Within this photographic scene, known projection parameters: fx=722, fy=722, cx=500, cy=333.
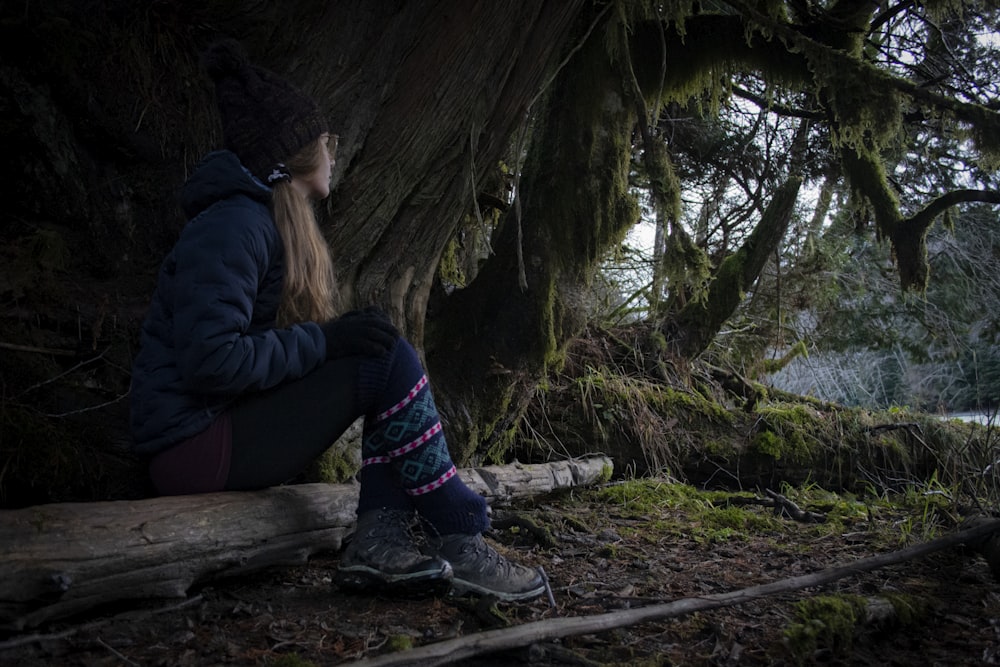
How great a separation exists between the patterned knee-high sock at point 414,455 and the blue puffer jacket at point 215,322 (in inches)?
11.4

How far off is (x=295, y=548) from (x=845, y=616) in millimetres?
1898

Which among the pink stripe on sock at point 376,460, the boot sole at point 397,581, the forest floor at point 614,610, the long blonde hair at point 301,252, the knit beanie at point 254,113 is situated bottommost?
the forest floor at point 614,610

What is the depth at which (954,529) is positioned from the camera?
362 cm

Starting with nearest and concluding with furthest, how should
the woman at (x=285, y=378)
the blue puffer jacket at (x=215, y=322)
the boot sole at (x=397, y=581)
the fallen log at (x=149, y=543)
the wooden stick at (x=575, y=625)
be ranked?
the wooden stick at (x=575, y=625)
the fallen log at (x=149, y=543)
the blue puffer jacket at (x=215, y=322)
the woman at (x=285, y=378)
the boot sole at (x=397, y=581)

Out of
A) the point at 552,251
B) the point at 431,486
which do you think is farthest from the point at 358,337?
the point at 552,251

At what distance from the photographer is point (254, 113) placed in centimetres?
245

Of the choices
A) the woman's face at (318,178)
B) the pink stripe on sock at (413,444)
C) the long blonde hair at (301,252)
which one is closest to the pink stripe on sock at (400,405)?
the pink stripe on sock at (413,444)

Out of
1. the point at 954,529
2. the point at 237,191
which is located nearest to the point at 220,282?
the point at 237,191

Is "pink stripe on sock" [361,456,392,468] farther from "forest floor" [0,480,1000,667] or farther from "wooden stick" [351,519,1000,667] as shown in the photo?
"wooden stick" [351,519,1000,667]

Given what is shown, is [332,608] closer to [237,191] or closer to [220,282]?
[220,282]

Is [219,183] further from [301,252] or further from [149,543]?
[149,543]

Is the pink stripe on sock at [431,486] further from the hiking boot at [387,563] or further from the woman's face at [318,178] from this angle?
the woman's face at [318,178]

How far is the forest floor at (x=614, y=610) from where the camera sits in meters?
2.02

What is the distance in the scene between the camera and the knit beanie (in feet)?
8.01
